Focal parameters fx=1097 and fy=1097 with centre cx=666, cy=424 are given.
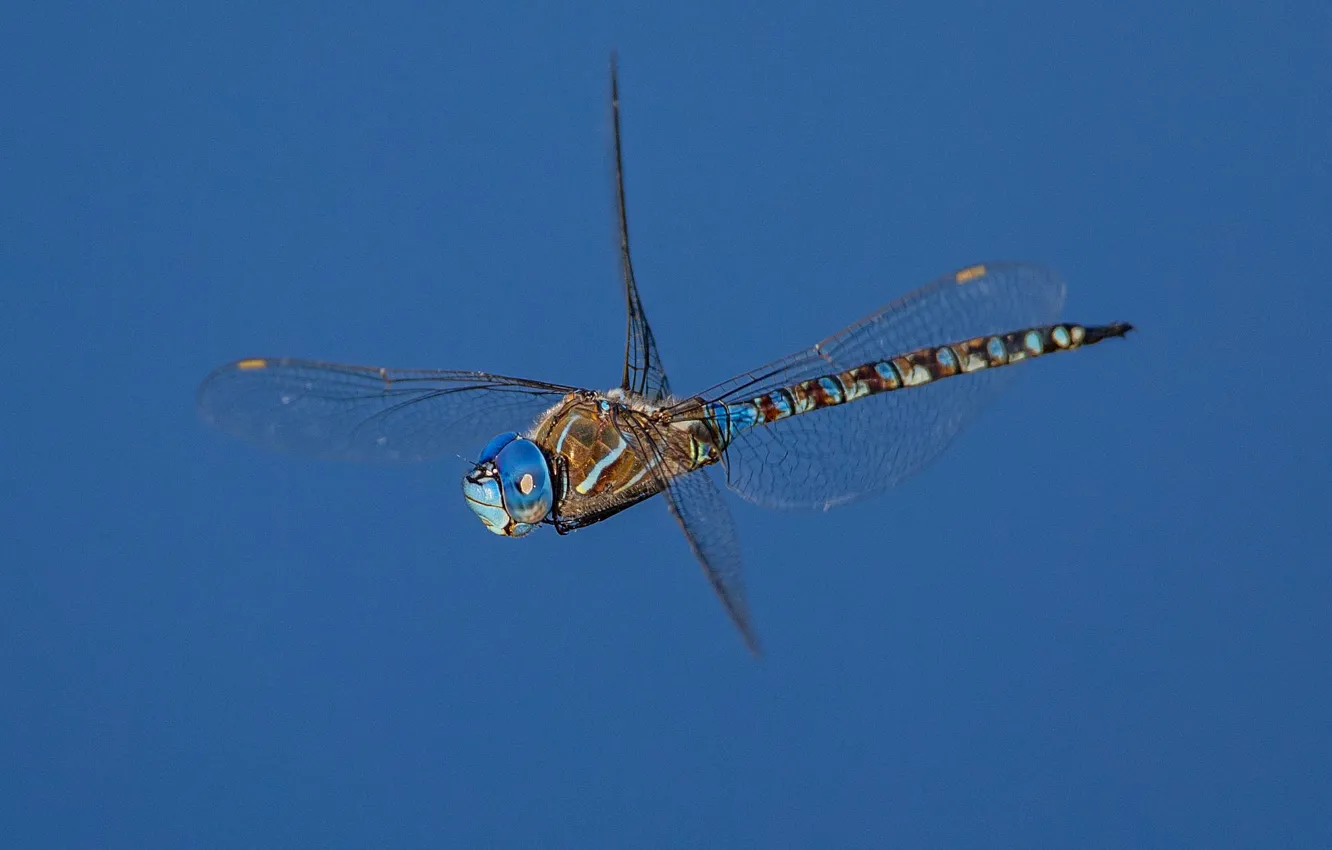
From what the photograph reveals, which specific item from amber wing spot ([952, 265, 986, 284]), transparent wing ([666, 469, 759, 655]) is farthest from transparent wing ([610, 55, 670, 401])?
amber wing spot ([952, 265, 986, 284])

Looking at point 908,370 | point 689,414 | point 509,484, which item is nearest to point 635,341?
point 689,414

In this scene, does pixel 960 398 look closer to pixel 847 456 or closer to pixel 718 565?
pixel 847 456

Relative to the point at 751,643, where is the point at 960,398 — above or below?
above

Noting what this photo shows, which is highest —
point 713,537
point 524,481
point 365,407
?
point 365,407

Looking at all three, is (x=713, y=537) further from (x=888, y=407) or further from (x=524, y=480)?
(x=888, y=407)

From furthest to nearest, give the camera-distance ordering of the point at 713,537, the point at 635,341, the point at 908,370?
1. the point at 908,370
2. the point at 635,341
3. the point at 713,537

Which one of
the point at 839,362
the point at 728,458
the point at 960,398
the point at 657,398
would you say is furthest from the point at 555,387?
the point at 960,398

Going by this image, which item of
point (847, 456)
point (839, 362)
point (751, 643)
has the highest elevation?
point (839, 362)
